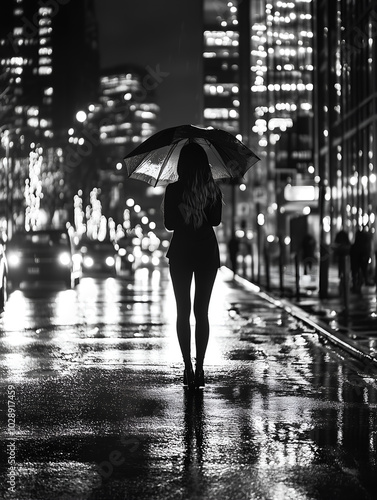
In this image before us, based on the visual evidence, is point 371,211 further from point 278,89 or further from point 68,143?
point 278,89

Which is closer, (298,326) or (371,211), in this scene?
(298,326)

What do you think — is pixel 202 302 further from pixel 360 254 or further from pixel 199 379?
pixel 360 254

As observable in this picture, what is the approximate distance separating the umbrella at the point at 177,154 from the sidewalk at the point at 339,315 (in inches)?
110

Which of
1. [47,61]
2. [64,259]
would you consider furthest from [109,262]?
[47,61]

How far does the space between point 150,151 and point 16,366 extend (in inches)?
109

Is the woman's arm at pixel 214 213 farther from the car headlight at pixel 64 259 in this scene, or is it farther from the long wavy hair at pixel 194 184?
the car headlight at pixel 64 259

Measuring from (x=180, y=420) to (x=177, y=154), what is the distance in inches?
130

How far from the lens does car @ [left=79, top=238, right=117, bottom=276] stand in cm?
4194

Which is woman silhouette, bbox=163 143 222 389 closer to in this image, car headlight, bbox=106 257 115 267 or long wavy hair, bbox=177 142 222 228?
long wavy hair, bbox=177 142 222 228

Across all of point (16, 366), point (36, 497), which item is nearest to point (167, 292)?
point (16, 366)

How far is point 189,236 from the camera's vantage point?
8.74 m

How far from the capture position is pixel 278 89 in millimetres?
110312

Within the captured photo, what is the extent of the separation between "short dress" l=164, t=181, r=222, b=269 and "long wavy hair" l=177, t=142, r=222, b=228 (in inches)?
1.7

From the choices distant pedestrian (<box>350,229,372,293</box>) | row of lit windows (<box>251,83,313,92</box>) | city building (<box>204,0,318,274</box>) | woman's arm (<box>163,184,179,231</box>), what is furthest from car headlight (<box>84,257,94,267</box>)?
row of lit windows (<box>251,83,313,92</box>)
